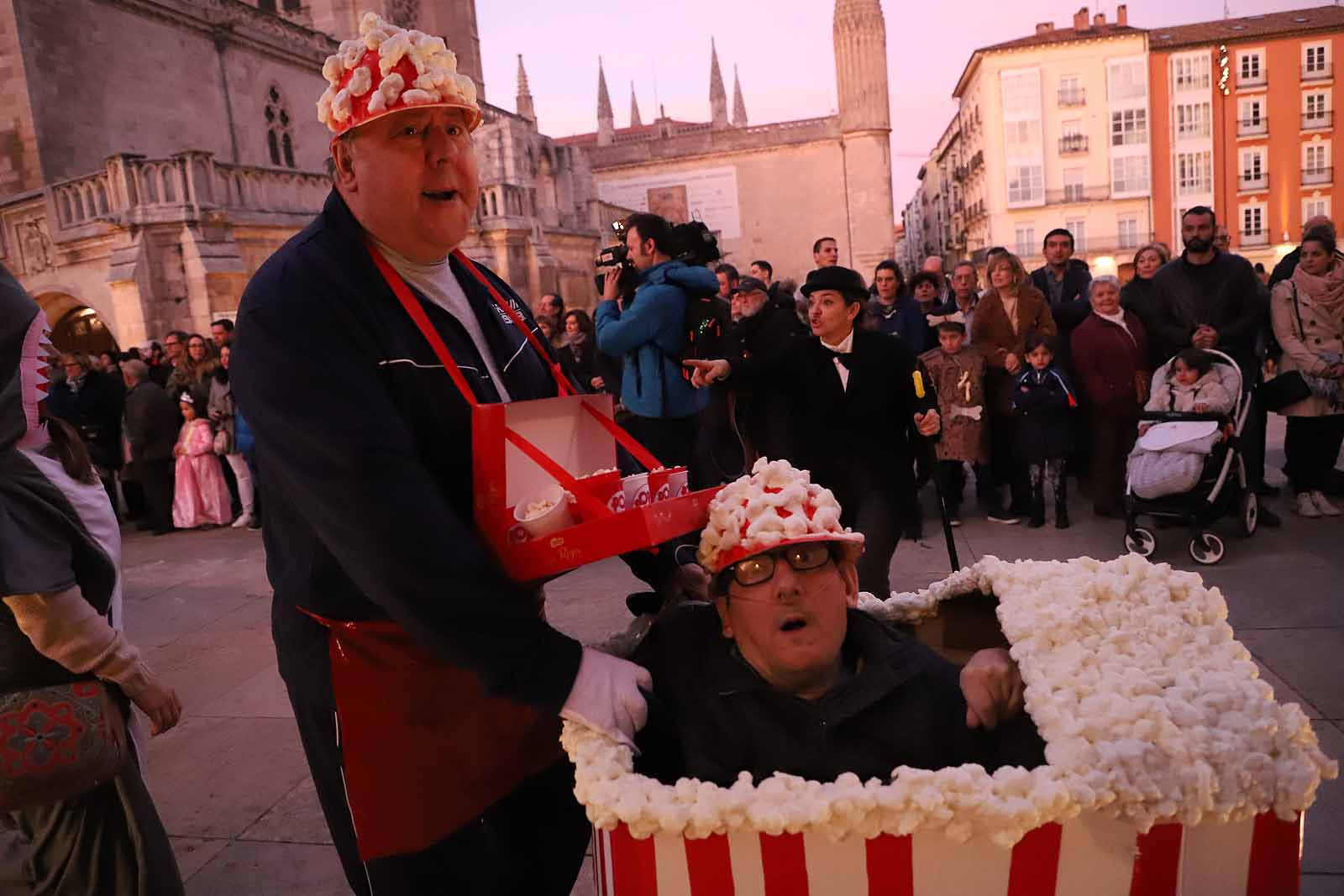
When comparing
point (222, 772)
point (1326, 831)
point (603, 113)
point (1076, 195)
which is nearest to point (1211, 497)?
point (1326, 831)

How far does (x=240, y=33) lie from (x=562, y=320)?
21.7 meters

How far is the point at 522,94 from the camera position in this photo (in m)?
71.2

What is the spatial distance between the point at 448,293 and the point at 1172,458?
5.83 meters

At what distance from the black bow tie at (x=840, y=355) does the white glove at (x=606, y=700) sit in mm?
3135

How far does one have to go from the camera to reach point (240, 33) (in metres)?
26.1

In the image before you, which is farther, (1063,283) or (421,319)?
(1063,283)

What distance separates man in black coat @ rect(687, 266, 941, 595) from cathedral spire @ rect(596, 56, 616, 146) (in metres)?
63.8

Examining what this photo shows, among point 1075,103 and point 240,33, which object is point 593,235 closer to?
point 240,33

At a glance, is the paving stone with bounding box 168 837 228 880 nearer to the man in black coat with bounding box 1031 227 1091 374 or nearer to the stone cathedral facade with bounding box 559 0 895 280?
the man in black coat with bounding box 1031 227 1091 374

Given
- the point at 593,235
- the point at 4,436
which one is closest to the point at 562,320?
the point at 4,436

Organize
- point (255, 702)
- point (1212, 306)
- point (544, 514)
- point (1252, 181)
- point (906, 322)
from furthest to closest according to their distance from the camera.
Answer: point (1252, 181), point (906, 322), point (1212, 306), point (255, 702), point (544, 514)

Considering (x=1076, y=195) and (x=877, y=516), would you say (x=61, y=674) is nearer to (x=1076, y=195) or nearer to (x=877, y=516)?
(x=877, y=516)

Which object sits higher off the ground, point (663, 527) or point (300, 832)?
point (663, 527)

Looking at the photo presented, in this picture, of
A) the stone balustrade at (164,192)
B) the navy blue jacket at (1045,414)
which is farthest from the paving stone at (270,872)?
the stone balustrade at (164,192)
